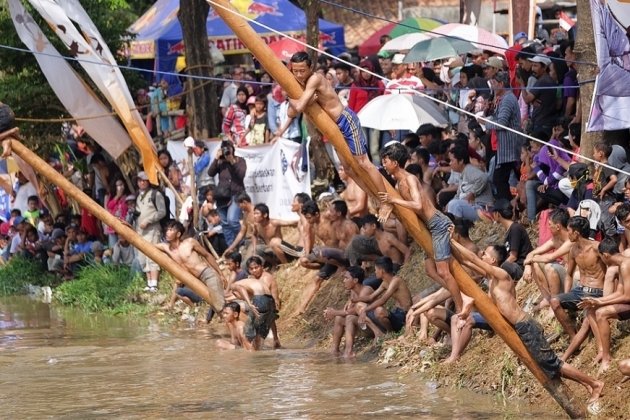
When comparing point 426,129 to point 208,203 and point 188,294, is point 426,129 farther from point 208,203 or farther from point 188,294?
point 188,294

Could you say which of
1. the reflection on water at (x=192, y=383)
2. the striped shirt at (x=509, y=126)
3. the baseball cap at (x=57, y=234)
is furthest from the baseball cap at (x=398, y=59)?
the baseball cap at (x=57, y=234)

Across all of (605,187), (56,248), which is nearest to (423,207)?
(605,187)

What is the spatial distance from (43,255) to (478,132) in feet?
39.5

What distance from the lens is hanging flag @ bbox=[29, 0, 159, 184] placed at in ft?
58.3

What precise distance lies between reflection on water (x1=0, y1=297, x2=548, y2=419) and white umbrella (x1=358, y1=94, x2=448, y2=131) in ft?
11.2

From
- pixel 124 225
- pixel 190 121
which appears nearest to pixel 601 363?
pixel 124 225

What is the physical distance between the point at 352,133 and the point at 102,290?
11.9 meters

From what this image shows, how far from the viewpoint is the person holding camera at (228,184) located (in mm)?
21094

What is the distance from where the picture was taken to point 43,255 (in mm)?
26594

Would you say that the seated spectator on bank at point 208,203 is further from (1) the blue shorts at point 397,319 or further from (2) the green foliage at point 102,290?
(1) the blue shorts at point 397,319

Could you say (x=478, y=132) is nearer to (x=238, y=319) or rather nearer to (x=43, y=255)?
(x=238, y=319)

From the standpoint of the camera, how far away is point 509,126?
1672 cm

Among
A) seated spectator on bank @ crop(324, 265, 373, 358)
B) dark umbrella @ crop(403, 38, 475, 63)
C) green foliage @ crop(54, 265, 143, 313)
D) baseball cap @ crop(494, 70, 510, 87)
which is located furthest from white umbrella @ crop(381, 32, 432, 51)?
seated spectator on bank @ crop(324, 265, 373, 358)

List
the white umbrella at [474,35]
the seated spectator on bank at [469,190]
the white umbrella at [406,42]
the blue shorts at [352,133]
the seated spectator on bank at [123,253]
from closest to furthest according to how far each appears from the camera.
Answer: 1. the blue shorts at [352,133]
2. the seated spectator on bank at [469,190]
3. the white umbrella at [474,35]
4. the white umbrella at [406,42]
5. the seated spectator on bank at [123,253]
